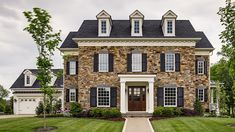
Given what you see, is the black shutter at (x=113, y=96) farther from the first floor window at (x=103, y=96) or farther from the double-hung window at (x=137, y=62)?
the double-hung window at (x=137, y=62)

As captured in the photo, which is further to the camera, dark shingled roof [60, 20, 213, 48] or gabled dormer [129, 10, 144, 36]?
dark shingled roof [60, 20, 213, 48]

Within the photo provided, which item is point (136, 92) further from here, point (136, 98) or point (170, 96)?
point (170, 96)

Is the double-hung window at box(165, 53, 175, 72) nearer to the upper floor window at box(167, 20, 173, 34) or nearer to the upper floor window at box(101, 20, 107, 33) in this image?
the upper floor window at box(167, 20, 173, 34)

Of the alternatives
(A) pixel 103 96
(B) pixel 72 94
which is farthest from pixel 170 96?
(B) pixel 72 94

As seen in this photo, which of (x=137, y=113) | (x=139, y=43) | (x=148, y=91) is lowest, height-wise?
(x=137, y=113)

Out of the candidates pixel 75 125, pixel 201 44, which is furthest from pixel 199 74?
pixel 75 125

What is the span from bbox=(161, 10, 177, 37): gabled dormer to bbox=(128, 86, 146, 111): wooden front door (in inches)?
227

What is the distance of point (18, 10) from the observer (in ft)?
71.9

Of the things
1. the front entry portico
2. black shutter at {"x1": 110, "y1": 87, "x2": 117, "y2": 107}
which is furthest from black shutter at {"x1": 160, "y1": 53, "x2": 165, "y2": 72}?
black shutter at {"x1": 110, "y1": 87, "x2": 117, "y2": 107}

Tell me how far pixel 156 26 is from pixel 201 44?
494 cm

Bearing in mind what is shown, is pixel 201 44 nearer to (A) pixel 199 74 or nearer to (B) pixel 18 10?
(A) pixel 199 74

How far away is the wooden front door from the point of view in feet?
105

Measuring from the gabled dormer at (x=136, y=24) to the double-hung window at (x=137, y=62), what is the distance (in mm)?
2075

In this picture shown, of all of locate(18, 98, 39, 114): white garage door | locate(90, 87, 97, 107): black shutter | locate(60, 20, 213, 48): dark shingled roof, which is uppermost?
locate(60, 20, 213, 48): dark shingled roof
